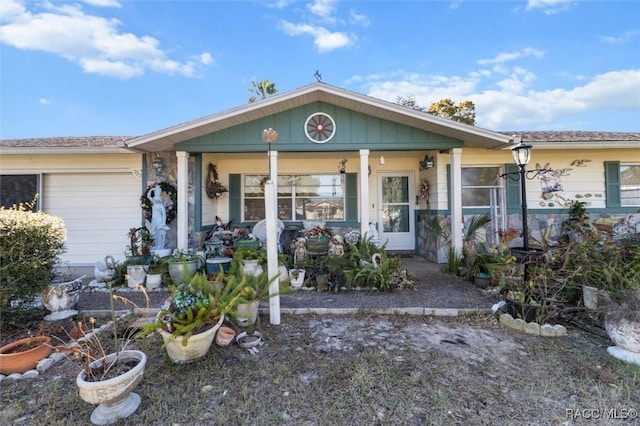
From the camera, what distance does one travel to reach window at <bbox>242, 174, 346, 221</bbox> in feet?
23.9

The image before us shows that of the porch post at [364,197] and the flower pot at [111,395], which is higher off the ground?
the porch post at [364,197]

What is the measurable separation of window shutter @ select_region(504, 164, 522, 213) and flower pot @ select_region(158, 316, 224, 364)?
636 centimetres

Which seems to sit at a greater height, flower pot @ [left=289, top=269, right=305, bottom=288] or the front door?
the front door

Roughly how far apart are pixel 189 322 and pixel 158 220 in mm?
3666

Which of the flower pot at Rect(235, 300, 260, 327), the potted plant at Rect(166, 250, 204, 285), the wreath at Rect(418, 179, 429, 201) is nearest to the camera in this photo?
the flower pot at Rect(235, 300, 260, 327)

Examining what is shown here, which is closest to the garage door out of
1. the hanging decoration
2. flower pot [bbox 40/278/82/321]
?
the hanging decoration

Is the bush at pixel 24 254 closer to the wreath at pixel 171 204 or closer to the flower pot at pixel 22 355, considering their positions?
the flower pot at pixel 22 355

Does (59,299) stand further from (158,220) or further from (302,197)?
(302,197)

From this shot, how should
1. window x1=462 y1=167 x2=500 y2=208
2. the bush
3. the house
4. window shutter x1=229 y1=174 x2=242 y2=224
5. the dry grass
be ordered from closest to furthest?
1. the dry grass
2. the bush
3. the house
4. window x1=462 y1=167 x2=500 y2=208
5. window shutter x1=229 y1=174 x2=242 y2=224

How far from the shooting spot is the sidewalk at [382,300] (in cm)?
368

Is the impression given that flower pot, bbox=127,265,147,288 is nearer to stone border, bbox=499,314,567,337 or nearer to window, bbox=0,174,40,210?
window, bbox=0,174,40,210

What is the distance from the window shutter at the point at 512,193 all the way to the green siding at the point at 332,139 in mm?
1871

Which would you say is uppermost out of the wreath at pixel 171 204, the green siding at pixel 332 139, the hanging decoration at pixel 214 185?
the green siding at pixel 332 139

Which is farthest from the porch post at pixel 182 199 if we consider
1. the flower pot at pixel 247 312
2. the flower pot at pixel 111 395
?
the flower pot at pixel 111 395
